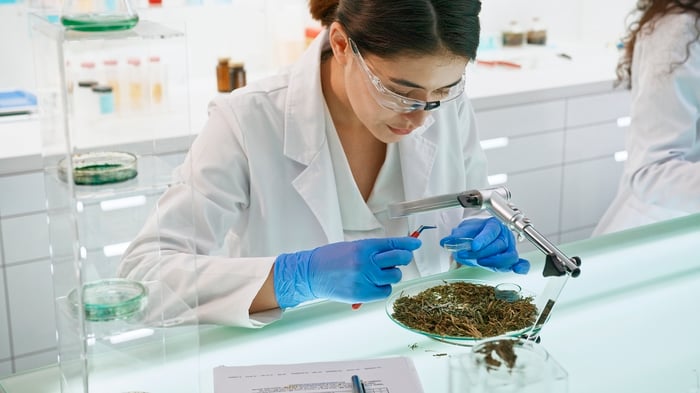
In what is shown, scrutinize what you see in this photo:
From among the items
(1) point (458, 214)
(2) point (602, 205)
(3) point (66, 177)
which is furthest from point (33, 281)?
(2) point (602, 205)

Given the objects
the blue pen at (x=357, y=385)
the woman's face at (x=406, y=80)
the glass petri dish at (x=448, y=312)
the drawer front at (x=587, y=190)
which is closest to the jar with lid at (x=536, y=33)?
the drawer front at (x=587, y=190)

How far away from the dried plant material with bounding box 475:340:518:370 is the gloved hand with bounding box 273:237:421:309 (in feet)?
1.77

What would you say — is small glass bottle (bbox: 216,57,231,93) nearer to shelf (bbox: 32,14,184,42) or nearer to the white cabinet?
the white cabinet

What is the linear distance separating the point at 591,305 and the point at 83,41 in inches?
43.2

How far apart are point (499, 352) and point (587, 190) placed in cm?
350

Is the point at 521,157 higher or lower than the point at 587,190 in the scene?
higher

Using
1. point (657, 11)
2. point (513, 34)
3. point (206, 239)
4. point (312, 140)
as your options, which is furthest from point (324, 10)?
point (513, 34)

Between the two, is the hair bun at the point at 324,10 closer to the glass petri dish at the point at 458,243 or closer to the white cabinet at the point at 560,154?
the glass petri dish at the point at 458,243

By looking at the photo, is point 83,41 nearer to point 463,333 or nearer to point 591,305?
point 463,333

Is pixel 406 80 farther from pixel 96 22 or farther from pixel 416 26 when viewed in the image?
pixel 96 22

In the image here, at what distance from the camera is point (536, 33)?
4984mm

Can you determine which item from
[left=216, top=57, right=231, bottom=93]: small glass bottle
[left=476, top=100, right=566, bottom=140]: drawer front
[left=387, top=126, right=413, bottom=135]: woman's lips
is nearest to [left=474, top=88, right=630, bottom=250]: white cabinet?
[left=476, top=100, right=566, bottom=140]: drawer front

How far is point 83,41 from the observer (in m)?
1.13

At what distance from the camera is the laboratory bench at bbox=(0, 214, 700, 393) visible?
1.45 metres
